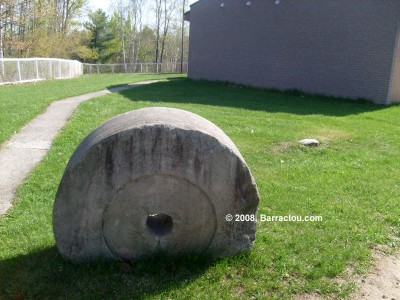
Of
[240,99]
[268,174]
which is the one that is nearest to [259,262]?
[268,174]

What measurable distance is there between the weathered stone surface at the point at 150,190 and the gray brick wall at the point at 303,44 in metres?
13.9

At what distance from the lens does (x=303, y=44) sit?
19.1 meters

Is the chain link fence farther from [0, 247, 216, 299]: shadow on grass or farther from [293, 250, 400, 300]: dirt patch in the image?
[293, 250, 400, 300]: dirt patch

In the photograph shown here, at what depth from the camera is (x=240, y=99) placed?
16.2 meters

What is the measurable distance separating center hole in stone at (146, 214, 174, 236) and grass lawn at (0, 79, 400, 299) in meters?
0.26

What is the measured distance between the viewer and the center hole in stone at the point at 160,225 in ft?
12.6

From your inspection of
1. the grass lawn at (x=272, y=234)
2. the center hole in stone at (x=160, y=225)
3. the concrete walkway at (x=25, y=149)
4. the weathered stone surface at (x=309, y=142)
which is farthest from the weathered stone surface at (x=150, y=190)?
the weathered stone surface at (x=309, y=142)

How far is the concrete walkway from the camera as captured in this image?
18.8 feet

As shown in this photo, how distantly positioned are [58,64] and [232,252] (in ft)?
96.6

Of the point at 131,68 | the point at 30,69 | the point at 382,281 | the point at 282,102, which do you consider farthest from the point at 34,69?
the point at 131,68

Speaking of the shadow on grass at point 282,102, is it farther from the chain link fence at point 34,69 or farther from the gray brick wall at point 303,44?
the chain link fence at point 34,69

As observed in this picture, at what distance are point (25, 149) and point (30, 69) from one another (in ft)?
62.5

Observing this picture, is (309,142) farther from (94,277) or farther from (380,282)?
(94,277)

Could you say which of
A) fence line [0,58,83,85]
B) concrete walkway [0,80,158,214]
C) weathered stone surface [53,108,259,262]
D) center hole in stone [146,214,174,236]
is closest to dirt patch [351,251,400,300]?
weathered stone surface [53,108,259,262]
